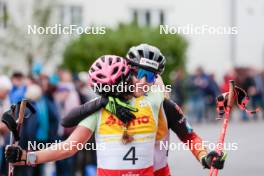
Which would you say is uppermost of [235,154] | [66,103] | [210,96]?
[210,96]

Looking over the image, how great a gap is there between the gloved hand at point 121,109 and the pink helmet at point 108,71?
13cm

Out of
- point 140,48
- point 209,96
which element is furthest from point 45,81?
point 209,96

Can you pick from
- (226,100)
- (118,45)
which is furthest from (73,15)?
(226,100)

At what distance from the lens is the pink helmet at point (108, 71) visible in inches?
265

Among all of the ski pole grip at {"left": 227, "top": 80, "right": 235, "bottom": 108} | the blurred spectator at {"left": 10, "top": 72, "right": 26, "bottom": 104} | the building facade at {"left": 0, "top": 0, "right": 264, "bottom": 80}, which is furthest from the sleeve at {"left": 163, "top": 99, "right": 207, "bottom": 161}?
the building facade at {"left": 0, "top": 0, "right": 264, "bottom": 80}

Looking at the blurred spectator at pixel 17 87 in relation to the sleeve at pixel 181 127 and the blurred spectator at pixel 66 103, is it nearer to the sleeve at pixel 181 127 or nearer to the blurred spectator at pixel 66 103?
the blurred spectator at pixel 66 103

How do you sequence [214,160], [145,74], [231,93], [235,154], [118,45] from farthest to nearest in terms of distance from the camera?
[118,45] → [235,154] → [231,93] → [145,74] → [214,160]

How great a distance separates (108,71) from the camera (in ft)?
22.2

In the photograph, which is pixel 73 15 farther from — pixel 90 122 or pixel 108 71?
pixel 90 122

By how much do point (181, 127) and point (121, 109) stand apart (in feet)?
1.85

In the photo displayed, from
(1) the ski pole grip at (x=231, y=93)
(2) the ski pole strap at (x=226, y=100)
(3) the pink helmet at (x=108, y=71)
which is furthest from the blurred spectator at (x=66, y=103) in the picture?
(3) the pink helmet at (x=108, y=71)

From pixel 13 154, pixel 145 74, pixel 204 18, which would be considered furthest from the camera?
pixel 204 18

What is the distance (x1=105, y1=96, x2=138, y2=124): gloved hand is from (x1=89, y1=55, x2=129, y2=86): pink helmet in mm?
130

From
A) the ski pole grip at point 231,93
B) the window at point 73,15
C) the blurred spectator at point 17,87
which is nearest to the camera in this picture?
the ski pole grip at point 231,93
